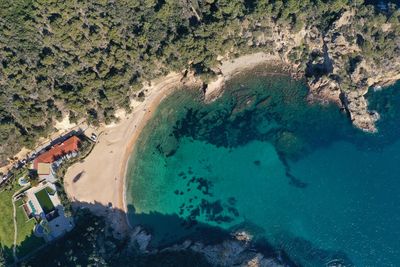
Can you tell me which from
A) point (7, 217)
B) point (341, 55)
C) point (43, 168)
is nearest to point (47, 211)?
point (7, 217)

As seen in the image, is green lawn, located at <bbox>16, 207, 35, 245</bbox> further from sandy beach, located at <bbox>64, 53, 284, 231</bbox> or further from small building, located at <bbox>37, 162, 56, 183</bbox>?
sandy beach, located at <bbox>64, 53, 284, 231</bbox>

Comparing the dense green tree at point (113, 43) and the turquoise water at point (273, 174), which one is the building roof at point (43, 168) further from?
the turquoise water at point (273, 174)

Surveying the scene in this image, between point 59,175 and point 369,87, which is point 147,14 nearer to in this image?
point 59,175

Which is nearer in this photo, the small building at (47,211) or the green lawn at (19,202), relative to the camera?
the small building at (47,211)

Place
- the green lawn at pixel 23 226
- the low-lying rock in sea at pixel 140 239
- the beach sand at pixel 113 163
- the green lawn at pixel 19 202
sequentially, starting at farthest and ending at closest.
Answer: the beach sand at pixel 113 163, the low-lying rock in sea at pixel 140 239, the green lawn at pixel 19 202, the green lawn at pixel 23 226

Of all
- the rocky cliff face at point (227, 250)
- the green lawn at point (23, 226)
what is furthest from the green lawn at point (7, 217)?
the rocky cliff face at point (227, 250)

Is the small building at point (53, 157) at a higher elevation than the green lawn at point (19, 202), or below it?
higher

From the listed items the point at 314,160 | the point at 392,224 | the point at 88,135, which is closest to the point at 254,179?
the point at 314,160
